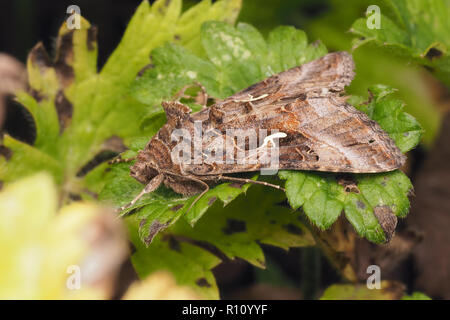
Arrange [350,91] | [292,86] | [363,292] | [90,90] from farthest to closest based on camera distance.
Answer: [350,91]
[90,90]
[363,292]
[292,86]

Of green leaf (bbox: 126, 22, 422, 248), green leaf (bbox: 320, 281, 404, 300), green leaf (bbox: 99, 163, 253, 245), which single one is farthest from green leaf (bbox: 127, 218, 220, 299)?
green leaf (bbox: 320, 281, 404, 300)

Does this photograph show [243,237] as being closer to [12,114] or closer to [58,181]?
[58,181]

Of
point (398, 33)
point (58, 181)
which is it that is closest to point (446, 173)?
point (398, 33)

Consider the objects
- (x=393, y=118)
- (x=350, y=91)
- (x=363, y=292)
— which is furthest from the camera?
(x=350, y=91)

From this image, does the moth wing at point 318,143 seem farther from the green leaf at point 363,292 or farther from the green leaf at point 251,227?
the green leaf at point 363,292

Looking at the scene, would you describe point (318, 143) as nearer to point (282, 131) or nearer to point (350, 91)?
point (282, 131)

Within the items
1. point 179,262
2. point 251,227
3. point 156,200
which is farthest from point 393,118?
point 179,262
